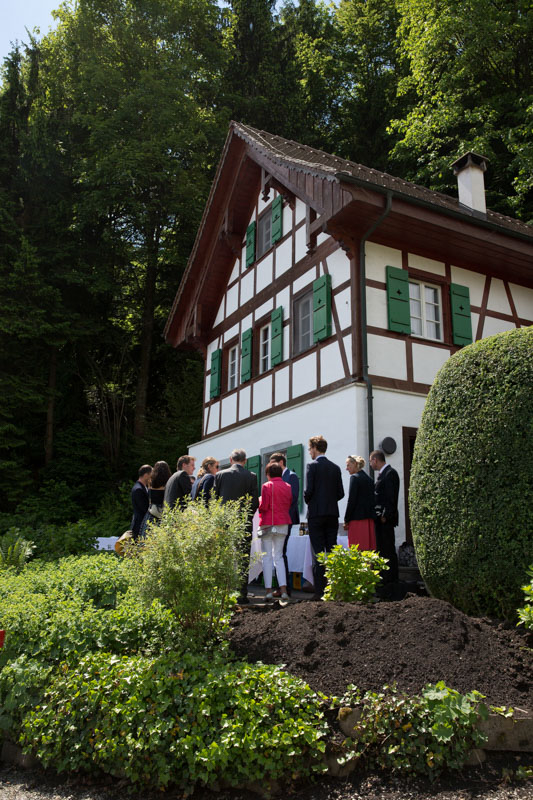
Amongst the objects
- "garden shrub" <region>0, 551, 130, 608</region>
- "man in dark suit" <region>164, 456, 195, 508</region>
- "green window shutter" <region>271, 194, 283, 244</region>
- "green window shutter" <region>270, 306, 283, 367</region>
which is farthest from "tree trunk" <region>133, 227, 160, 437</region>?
"garden shrub" <region>0, 551, 130, 608</region>

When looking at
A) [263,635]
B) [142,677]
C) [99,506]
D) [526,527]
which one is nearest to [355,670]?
[263,635]

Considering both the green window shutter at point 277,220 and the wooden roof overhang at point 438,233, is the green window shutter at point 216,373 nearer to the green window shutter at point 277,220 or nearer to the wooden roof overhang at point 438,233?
the green window shutter at point 277,220

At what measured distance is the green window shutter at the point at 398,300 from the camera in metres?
11.1

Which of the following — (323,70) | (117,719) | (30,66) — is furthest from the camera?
(323,70)

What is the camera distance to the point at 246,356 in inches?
573

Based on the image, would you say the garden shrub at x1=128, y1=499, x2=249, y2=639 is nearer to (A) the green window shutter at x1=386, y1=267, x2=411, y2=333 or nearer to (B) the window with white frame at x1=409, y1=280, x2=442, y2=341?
(A) the green window shutter at x1=386, y1=267, x2=411, y2=333

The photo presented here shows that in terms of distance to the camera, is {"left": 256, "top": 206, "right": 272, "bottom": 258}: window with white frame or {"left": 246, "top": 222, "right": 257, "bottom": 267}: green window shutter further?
{"left": 246, "top": 222, "right": 257, "bottom": 267}: green window shutter

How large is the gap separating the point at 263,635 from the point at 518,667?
1.67 metres

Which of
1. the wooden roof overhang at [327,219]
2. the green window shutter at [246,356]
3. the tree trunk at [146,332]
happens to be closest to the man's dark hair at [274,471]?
the wooden roof overhang at [327,219]

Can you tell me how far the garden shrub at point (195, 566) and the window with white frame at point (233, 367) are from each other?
10813 mm

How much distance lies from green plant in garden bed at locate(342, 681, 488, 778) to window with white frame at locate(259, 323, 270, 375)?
10688 millimetres

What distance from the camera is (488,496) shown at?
4691mm

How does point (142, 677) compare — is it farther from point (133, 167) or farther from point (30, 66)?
point (30, 66)

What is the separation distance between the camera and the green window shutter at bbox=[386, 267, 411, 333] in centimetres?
1111
